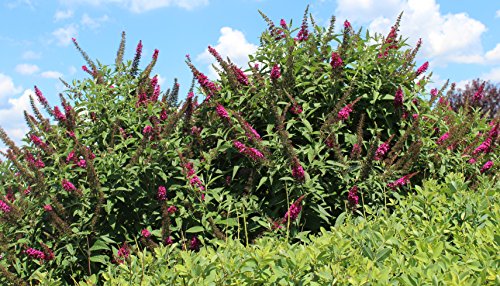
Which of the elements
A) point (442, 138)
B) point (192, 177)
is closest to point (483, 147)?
point (442, 138)

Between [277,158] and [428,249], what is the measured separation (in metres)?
1.76

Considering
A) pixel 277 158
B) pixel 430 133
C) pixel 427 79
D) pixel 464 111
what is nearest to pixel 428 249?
pixel 277 158

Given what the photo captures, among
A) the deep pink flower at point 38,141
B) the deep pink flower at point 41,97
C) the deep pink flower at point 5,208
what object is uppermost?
the deep pink flower at point 41,97

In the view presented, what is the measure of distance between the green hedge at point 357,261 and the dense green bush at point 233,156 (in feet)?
2.90

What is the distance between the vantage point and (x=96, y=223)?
4.93 m

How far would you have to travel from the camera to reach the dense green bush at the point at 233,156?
4.78m

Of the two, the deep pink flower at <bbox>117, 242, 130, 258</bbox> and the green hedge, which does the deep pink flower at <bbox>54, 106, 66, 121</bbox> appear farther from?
the green hedge

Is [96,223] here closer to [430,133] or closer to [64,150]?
[64,150]

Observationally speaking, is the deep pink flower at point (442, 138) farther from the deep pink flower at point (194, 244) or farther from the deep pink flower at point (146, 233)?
the deep pink flower at point (146, 233)

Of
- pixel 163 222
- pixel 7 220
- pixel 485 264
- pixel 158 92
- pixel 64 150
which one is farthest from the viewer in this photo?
pixel 158 92

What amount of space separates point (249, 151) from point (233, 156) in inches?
25.6

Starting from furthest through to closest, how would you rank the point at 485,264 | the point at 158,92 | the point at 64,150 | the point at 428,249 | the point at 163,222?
the point at 158,92
the point at 64,150
the point at 163,222
the point at 428,249
the point at 485,264

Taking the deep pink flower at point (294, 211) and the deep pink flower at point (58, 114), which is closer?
the deep pink flower at point (294, 211)

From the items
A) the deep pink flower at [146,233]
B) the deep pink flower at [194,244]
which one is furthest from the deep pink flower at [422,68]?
the deep pink flower at [146,233]
